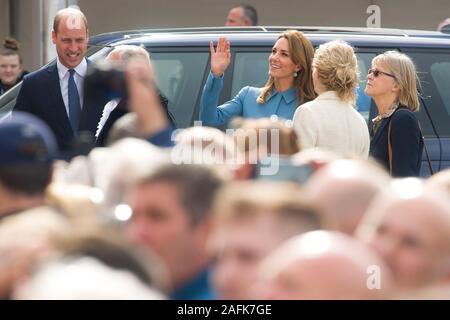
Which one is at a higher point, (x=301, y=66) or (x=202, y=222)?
(x=301, y=66)

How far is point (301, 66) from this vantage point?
21.1 feet

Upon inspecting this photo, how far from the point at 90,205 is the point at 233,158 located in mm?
454

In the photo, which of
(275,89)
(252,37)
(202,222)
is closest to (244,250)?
(202,222)

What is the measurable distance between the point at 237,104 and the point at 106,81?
3.05m

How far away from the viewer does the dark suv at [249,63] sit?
277 inches

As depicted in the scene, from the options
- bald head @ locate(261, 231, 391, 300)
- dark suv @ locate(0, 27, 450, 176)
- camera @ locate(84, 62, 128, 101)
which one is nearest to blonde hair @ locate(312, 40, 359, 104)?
dark suv @ locate(0, 27, 450, 176)

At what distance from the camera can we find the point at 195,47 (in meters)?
7.21

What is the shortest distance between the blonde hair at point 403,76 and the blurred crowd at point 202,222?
2.68m

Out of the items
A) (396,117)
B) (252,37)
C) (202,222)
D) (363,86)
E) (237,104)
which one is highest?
(252,37)

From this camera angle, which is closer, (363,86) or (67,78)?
(67,78)

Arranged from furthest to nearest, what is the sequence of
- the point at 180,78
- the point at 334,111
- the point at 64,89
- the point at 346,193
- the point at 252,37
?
the point at 252,37 < the point at 180,78 < the point at 64,89 < the point at 334,111 < the point at 346,193

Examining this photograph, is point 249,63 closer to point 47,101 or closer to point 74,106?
point 74,106

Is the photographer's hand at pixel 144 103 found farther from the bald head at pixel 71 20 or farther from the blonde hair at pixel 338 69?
the bald head at pixel 71 20

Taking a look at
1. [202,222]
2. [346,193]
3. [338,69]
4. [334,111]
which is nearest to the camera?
[202,222]
